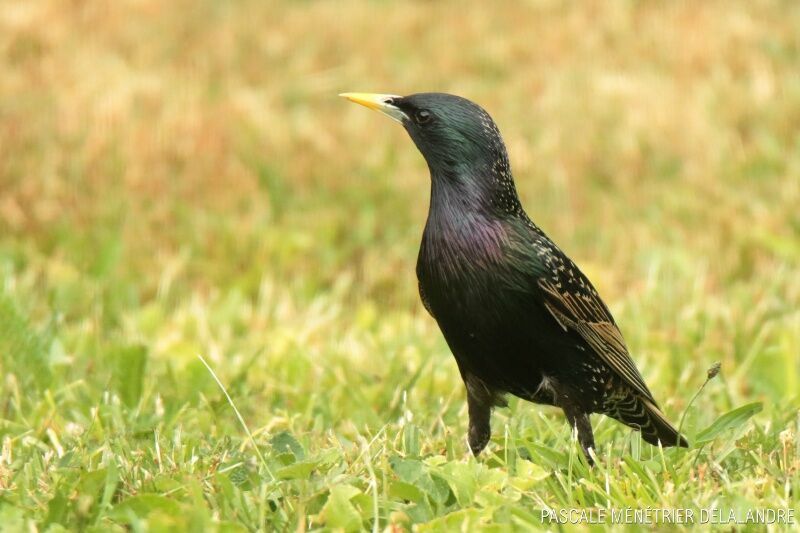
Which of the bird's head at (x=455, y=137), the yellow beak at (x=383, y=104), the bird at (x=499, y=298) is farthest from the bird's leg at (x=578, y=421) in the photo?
the yellow beak at (x=383, y=104)

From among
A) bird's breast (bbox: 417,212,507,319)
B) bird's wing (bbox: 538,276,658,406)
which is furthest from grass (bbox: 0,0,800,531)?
bird's breast (bbox: 417,212,507,319)

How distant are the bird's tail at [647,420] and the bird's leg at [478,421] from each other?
43 centimetres

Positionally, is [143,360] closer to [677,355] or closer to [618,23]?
[677,355]

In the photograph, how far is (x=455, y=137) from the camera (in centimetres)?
402

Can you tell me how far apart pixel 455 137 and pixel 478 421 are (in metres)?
0.89

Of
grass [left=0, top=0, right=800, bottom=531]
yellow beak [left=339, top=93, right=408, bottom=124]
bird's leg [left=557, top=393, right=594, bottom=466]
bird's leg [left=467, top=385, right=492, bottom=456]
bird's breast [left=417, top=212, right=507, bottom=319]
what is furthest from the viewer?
yellow beak [left=339, top=93, right=408, bottom=124]

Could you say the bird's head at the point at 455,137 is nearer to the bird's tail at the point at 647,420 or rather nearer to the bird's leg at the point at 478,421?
the bird's leg at the point at 478,421

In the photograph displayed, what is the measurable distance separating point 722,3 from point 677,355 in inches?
209

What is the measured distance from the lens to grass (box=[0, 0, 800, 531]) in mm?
3387

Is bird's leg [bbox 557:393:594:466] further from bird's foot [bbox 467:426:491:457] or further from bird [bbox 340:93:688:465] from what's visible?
bird's foot [bbox 467:426:491:457]

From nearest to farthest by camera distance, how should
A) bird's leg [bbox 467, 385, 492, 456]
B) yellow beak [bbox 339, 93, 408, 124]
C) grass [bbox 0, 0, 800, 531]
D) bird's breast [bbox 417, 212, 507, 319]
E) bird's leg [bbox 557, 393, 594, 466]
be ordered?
grass [bbox 0, 0, 800, 531], bird's breast [bbox 417, 212, 507, 319], bird's leg [bbox 557, 393, 594, 466], bird's leg [bbox 467, 385, 492, 456], yellow beak [bbox 339, 93, 408, 124]

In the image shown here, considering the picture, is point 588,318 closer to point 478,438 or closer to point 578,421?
point 578,421

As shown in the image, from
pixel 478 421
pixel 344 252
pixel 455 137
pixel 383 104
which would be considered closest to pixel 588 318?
pixel 478 421

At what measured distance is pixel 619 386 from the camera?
412 centimetres
